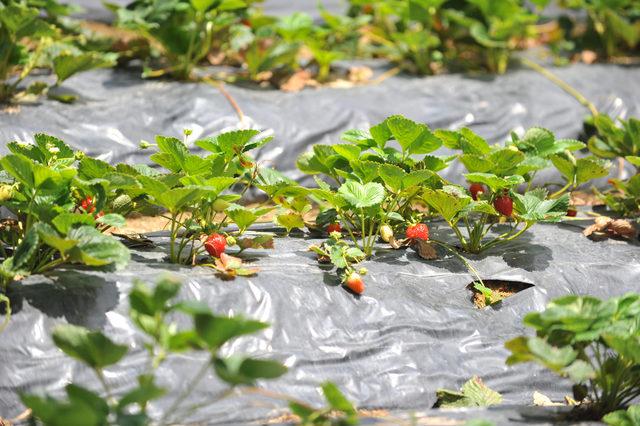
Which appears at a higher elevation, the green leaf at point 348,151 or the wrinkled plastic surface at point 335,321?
the green leaf at point 348,151

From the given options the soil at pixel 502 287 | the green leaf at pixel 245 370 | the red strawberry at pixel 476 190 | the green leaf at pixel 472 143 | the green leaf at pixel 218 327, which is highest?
the green leaf at pixel 218 327

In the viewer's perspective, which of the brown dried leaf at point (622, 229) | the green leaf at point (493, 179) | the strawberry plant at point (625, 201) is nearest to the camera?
the green leaf at point (493, 179)

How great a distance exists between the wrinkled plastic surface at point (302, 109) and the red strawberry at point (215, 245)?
3.78 feet

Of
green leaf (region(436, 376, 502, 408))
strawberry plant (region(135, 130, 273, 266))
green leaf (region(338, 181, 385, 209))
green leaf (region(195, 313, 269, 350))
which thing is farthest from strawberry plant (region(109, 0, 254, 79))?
green leaf (region(195, 313, 269, 350))

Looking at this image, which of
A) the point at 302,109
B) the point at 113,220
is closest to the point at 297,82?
the point at 302,109

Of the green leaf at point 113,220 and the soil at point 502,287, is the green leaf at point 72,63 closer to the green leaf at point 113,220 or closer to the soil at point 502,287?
the green leaf at point 113,220

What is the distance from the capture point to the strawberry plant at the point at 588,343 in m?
1.86

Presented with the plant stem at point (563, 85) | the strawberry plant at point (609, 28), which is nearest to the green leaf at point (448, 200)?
the plant stem at point (563, 85)

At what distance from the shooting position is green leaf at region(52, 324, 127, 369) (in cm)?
170

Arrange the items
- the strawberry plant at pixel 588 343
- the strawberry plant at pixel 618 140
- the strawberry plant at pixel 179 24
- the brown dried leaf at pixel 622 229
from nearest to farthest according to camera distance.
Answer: the strawberry plant at pixel 588 343 → the brown dried leaf at pixel 622 229 → the strawberry plant at pixel 618 140 → the strawberry plant at pixel 179 24

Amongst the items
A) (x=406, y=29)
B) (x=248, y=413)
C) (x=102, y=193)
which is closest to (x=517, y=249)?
(x=248, y=413)

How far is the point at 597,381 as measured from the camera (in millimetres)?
2029

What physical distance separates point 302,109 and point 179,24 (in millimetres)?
810

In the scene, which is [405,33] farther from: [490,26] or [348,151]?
[348,151]
